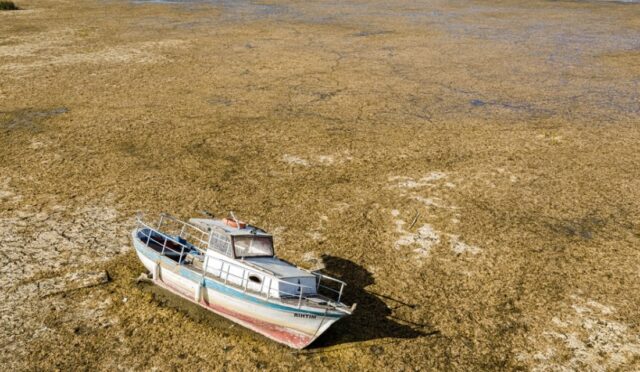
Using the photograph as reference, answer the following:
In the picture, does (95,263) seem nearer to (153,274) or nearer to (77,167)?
(153,274)

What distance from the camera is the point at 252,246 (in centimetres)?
1004

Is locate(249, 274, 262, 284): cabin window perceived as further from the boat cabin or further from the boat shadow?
the boat shadow

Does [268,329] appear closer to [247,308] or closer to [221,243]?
[247,308]

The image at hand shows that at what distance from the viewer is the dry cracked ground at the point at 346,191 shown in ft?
31.7

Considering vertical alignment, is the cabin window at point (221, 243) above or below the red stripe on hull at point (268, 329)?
above

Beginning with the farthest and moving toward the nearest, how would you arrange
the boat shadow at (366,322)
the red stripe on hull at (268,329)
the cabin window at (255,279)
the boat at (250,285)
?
the boat shadow at (366,322), the cabin window at (255,279), the red stripe on hull at (268,329), the boat at (250,285)

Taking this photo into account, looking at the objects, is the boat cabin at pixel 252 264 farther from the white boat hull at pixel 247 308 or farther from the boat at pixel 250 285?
the white boat hull at pixel 247 308

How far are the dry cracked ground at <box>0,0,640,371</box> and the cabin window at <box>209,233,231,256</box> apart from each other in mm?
1267

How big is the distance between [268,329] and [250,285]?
0.75 meters

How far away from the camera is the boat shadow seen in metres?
9.74

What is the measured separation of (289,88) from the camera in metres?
23.2

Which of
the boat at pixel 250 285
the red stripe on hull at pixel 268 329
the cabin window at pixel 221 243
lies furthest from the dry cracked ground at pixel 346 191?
the cabin window at pixel 221 243

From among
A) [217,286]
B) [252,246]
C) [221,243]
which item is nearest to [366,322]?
[252,246]

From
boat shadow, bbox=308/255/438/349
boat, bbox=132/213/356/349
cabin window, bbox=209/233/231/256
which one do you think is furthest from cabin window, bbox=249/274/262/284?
boat shadow, bbox=308/255/438/349
